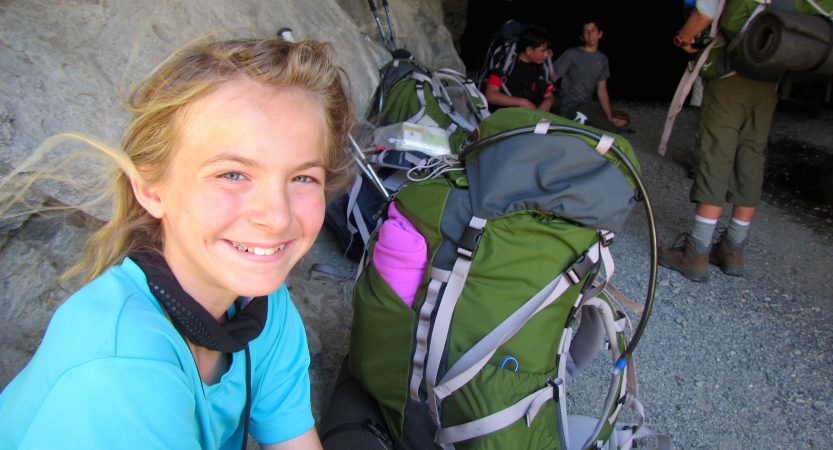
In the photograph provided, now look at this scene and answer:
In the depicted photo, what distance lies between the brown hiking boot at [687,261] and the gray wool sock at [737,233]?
20 centimetres

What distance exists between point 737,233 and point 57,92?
3.60m

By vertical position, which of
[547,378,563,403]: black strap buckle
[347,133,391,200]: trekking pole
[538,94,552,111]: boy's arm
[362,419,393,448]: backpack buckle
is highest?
[347,133,391,200]: trekking pole

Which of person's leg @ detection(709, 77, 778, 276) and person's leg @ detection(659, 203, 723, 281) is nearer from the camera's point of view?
person's leg @ detection(709, 77, 778, 276)

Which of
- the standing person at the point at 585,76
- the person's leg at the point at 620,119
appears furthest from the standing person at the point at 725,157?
the person's leg at the point at 620,119

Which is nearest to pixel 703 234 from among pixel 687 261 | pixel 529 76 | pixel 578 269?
pixel 687 261

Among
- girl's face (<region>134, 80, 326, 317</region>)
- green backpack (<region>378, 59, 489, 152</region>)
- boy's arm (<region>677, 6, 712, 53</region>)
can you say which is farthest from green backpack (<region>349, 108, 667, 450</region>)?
boy's arm (<region>677, 6, 712, 53</region>)

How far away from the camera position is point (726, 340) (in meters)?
2.80

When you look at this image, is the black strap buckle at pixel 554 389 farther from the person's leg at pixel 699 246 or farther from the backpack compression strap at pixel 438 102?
the person's leg at pixel 699 246

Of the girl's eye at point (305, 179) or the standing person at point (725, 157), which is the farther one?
the standing person at point (725, 157)

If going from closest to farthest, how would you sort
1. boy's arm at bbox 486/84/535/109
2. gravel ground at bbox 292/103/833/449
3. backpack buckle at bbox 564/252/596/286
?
backpack buckle at bbox 564/252/596/286 → gravel ground at bbox 292/103/833/449 → boy's arm at bbox 486/84/535/109

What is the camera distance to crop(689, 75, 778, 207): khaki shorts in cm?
304

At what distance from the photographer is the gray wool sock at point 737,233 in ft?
10.8

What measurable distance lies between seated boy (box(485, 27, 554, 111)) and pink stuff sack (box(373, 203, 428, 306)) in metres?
3.68

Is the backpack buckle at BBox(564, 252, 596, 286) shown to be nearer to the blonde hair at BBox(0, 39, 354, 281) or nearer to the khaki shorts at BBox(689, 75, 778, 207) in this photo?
the blonde hair at BBox(0, 39, 354, 281)
